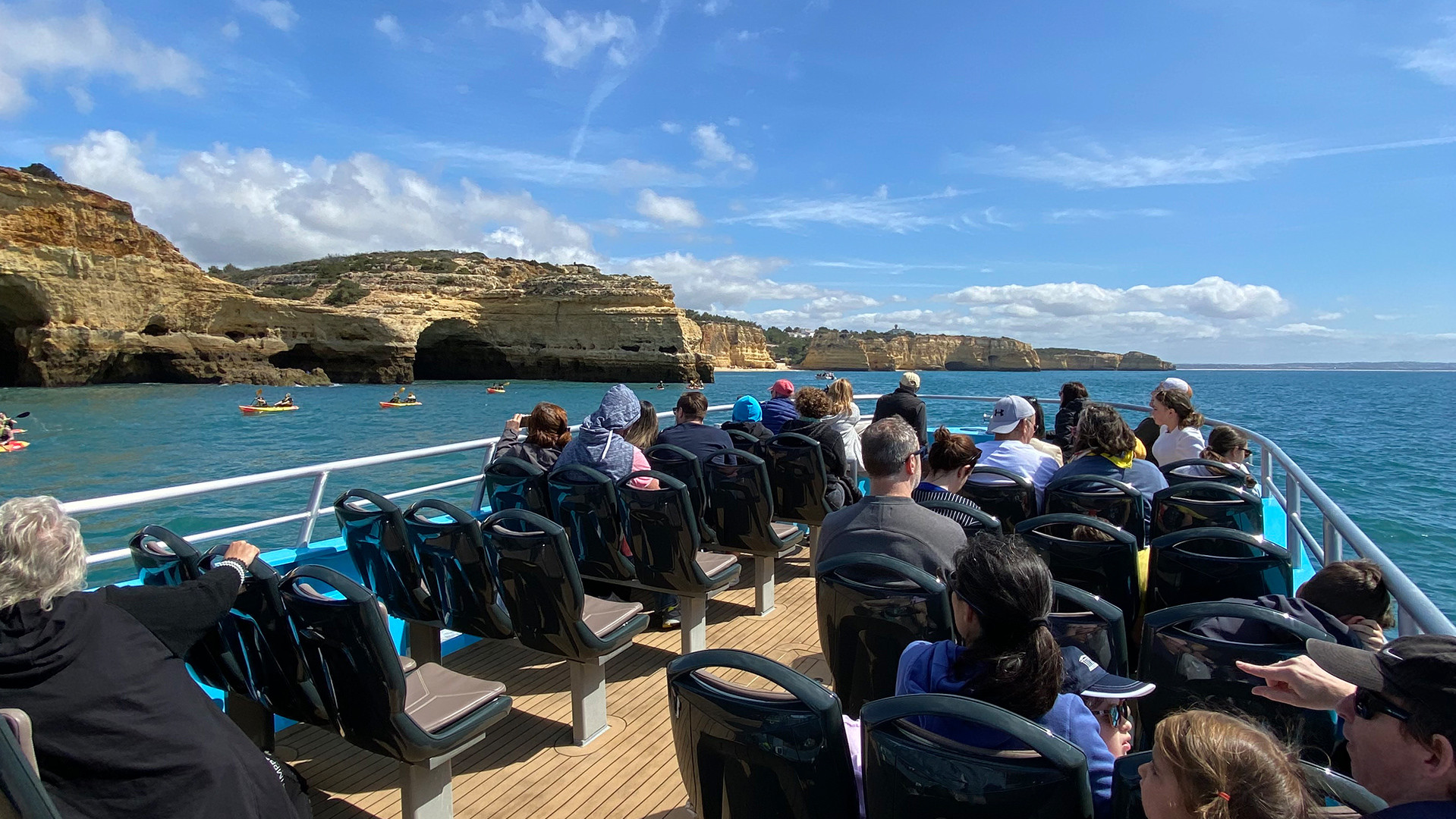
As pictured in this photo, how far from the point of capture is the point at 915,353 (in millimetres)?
147500

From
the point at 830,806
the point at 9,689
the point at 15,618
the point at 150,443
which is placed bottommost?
the point at 150,443

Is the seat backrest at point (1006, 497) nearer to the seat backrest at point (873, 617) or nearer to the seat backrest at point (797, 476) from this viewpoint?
the seat backrest at point (797, 476)

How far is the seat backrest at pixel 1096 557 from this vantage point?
95.0 inches

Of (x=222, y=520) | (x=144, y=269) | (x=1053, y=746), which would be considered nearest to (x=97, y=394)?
(x=144, y=269)

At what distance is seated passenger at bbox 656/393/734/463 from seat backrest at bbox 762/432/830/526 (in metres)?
0.30

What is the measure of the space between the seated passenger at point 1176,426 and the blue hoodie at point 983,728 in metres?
4.28

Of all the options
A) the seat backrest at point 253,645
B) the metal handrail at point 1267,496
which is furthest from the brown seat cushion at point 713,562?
the seat backrest at point 253,645

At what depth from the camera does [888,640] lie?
2035 millimetres

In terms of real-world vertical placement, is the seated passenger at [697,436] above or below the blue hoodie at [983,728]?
above

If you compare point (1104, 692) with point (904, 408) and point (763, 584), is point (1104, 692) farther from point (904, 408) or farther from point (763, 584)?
point (904, 408)

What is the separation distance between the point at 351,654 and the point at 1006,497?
8.81ft

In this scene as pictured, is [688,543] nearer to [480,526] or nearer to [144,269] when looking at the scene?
[480,526]

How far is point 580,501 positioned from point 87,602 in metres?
1.90

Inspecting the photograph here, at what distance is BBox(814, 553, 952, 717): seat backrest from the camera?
194 cm
